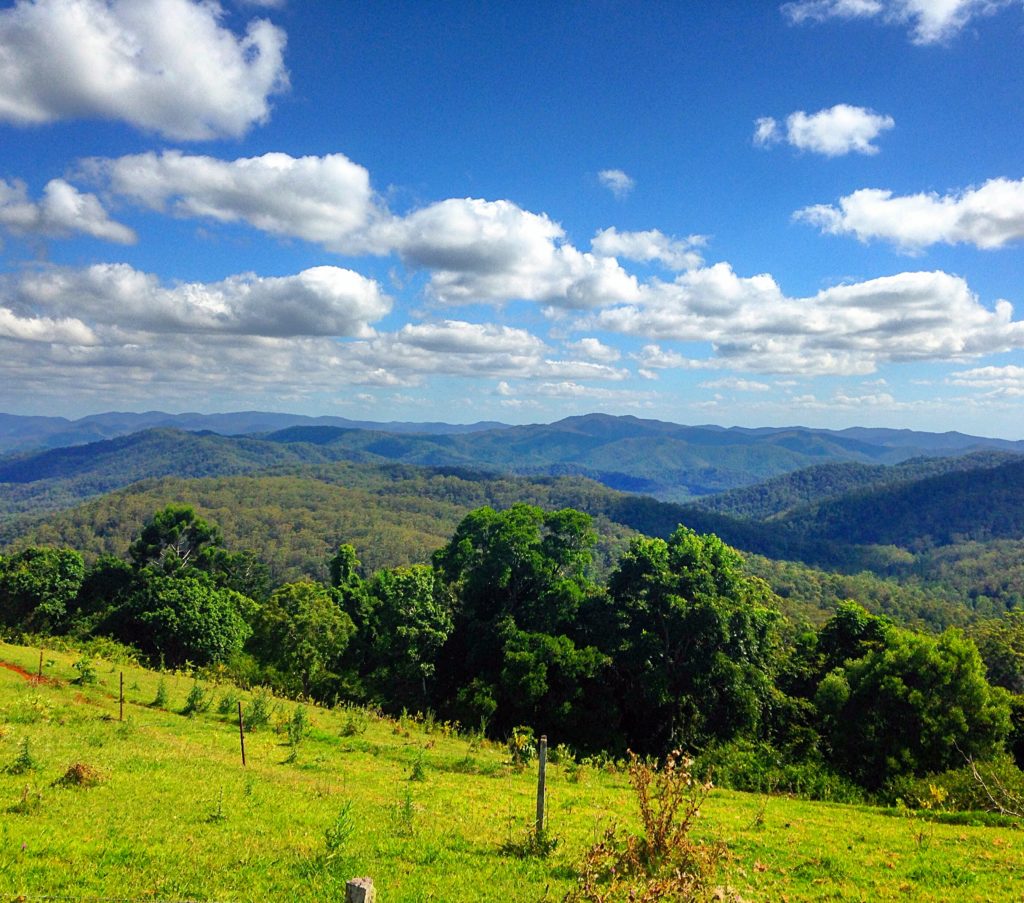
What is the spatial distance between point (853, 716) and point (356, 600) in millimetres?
34282

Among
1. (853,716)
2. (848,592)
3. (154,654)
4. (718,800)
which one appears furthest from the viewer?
(848,592)

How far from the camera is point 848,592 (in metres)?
170

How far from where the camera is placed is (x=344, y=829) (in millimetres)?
9453

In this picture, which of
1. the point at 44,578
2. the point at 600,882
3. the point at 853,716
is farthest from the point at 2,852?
the point at 44,578

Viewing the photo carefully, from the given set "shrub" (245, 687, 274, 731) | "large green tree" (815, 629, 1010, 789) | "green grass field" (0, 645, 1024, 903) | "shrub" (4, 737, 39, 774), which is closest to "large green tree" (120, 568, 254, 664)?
"shrub" (245, 687, 274, 731)

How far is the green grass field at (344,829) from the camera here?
8734 millimetres

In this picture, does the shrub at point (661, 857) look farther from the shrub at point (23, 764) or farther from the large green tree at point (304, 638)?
the large green tree at point (304, 638)

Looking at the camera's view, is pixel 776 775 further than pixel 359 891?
Yes

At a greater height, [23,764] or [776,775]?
[23,764]

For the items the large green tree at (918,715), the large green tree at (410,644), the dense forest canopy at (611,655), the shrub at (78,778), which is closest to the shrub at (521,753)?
the dense forest canopy at (611,655)

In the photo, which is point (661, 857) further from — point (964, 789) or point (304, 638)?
point (304, 638)

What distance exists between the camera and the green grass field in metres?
8.73

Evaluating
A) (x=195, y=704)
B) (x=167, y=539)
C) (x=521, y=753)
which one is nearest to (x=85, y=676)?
(x=195, y=704)

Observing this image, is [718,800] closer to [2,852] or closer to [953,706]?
[953,706]
